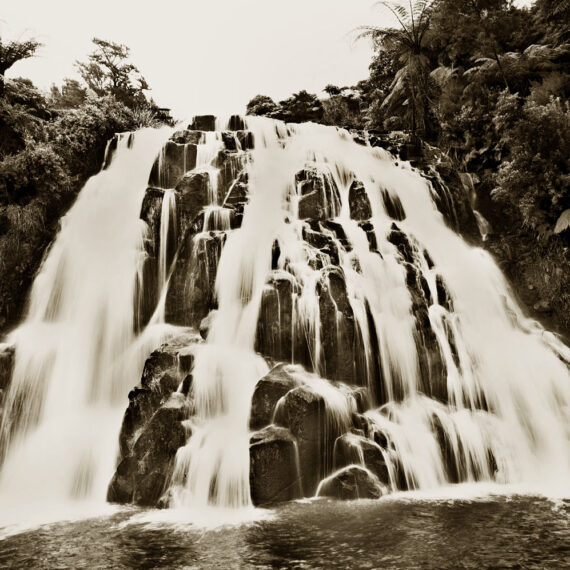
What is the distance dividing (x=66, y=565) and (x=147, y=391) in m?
3.57

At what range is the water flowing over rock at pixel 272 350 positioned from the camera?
7191 millimetres

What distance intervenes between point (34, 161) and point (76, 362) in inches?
259

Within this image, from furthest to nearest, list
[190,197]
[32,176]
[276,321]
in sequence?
[32,176] → [190,197] → [276,321]

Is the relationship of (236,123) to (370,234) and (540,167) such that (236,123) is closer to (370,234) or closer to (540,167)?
(370,234)

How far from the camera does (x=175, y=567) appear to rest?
4.57 metres

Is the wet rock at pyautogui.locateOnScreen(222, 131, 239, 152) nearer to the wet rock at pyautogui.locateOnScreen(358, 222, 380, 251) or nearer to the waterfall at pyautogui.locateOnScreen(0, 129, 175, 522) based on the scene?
the waterfall at pyautogui.locateOnScreen(0, 129, 175, 522)

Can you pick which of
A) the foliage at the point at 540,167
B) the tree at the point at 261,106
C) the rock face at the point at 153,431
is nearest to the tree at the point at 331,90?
the tree at the point at 261,106

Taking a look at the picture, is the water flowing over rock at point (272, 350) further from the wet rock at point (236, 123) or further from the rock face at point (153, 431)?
the wet rock at point (236, 123)

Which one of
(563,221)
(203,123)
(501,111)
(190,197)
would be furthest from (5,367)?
(501,111)

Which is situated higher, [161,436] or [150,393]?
[150,393]

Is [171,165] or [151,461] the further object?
[171,165]

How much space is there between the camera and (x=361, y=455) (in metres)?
7.04

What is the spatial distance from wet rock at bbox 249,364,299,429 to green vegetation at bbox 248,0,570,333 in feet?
24.4

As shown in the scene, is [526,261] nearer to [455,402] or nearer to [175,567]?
[455,402]
